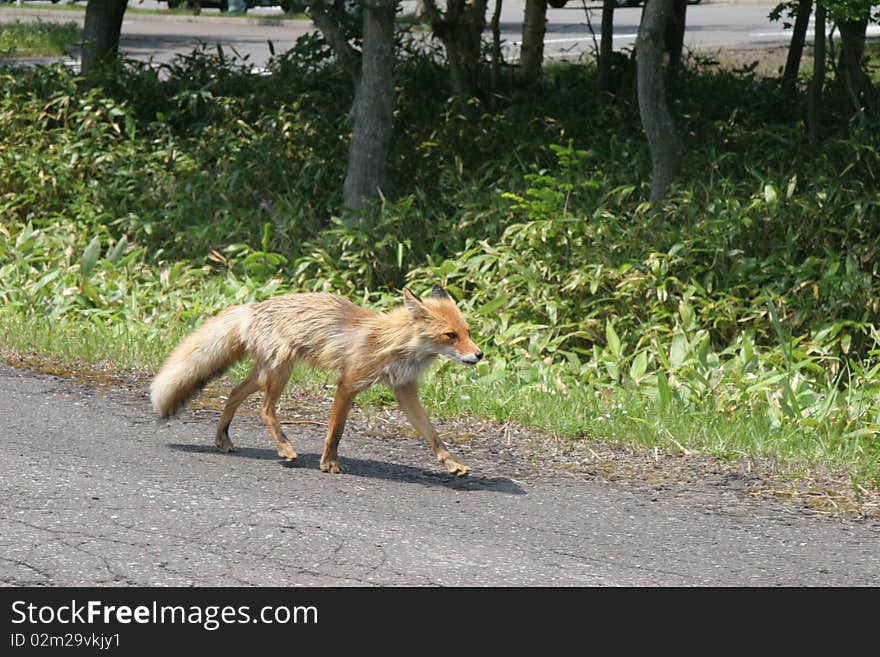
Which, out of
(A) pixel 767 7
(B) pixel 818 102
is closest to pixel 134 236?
(B) pixel 818 102

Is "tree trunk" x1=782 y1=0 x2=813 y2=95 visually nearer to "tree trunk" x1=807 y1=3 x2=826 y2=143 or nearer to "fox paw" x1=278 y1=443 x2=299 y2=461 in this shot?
"tree trunk" x1=807 y1=3 x2=826 y2=143

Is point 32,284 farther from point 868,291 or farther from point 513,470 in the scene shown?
point 868,291

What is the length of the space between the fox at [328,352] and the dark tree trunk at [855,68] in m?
8.01

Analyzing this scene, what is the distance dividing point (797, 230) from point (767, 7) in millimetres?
23273

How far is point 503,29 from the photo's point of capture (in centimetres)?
2759

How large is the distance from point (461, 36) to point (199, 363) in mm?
9157

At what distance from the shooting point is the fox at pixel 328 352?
238 inches

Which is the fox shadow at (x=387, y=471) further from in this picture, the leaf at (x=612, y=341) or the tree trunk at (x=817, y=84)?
the tree trunk at (x=817, y=84)

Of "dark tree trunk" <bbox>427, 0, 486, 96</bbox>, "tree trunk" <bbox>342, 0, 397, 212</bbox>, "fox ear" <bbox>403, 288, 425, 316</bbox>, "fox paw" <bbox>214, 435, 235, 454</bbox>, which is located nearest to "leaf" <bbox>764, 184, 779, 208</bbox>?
"tree trunk" <bbox>342, 0, 397, 212</bbox>

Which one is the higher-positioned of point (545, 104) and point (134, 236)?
point (545, 104)

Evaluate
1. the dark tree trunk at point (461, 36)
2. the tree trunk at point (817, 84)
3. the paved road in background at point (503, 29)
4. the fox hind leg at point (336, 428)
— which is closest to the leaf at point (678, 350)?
the fox hind leg at point (336, 428)

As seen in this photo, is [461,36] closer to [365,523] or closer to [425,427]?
[425,427]

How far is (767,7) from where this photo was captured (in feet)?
103

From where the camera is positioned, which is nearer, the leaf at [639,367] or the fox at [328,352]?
the fox at [328,352]
